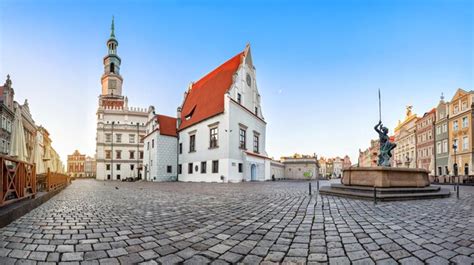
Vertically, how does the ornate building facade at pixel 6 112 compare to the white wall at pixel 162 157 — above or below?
above

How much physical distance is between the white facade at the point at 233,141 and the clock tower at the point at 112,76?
131 ft

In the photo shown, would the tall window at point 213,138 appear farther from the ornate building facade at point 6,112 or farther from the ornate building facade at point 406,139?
the ornate building facade at point 406,139

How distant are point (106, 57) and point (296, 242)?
7901 centimetres

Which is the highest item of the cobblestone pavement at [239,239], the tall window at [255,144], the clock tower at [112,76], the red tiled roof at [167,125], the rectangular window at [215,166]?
the clock tower at [112,76]

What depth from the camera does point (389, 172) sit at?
10.4m

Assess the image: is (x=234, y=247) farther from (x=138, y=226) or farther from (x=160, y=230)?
(x=138, y=226)

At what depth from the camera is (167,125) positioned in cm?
3750

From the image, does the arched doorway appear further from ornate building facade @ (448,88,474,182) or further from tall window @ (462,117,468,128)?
tall window @ (462,117,468,128)

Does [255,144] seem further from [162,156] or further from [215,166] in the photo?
[162,156]

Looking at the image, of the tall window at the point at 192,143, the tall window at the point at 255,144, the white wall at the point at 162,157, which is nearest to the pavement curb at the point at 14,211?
the tall window at the point at 192,143

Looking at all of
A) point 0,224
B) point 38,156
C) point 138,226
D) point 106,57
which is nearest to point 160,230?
point 138,226

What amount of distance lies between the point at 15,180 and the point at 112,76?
225ft

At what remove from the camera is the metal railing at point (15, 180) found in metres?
5.30

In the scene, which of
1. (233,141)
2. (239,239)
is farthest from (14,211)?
(233,141)
